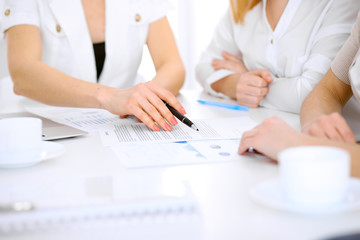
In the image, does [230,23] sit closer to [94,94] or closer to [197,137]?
[94,94]

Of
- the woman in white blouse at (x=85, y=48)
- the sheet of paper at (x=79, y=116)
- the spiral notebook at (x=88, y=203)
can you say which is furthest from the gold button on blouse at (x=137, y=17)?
the spiral notebook at (x=88, y=203)

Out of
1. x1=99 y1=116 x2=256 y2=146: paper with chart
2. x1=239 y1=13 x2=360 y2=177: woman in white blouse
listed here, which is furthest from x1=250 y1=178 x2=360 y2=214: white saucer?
x1=99 y1=116 x2=256 y2=146: paper with chart

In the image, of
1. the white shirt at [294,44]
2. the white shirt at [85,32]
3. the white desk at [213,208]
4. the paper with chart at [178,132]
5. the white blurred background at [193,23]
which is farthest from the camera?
the white blurred background at [193,23]

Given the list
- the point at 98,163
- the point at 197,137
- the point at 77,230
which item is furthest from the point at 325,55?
the point at 77,230

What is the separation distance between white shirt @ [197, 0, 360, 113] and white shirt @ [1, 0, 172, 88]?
31 centimetres

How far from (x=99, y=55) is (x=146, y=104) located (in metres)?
0.62

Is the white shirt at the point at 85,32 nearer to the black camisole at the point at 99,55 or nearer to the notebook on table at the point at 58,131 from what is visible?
the black camisole at the point at 99,55

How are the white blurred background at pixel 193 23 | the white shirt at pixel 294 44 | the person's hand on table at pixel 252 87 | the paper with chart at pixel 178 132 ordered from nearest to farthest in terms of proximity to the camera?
the paper with chart at pixel 178 132 → the white shirt at pixel 294 44 → the person's hand on table at pixel 252 87 → the white blurred background at pixel 193 23

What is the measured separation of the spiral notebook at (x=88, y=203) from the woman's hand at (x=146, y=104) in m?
0.48

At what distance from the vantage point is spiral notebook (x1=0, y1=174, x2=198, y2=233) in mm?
598

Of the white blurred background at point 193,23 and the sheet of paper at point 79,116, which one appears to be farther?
the white blurred background at point 193,23

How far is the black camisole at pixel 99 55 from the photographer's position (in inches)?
68.1

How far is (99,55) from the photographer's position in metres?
1.74

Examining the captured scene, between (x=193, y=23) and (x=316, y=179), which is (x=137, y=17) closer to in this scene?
(x=316, y=179)
